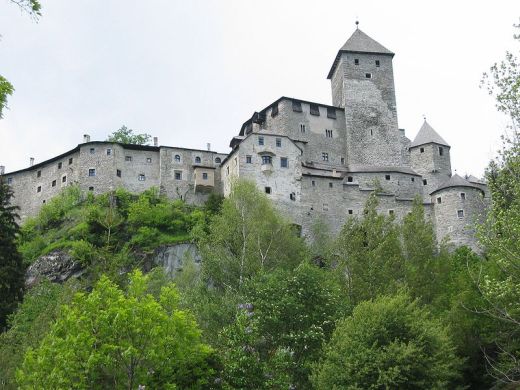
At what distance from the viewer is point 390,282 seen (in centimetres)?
3397

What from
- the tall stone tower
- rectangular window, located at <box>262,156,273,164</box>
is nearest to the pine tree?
rectangular window, located at <box>262,156,273,164</box>

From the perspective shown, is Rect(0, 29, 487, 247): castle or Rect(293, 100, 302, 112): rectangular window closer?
Rect(0, 29, 487, 247): castle

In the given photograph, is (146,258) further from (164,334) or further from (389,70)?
(389,70)

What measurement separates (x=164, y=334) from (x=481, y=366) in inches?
708

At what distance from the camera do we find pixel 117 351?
2231cm

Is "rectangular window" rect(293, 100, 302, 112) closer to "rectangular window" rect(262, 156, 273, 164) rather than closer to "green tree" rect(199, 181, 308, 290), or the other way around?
"rectangular window" rect(262, 156, 273, 164)

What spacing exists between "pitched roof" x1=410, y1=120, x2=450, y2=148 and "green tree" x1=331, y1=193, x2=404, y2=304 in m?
35.2

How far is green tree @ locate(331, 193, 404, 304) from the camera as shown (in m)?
34.0

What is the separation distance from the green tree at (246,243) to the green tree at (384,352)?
12373 millimetres

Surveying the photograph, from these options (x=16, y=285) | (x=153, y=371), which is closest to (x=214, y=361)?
(x=153, y=371)

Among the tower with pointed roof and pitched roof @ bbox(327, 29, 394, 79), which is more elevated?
pitched roof @ bbox(327, 29, 394, 79)

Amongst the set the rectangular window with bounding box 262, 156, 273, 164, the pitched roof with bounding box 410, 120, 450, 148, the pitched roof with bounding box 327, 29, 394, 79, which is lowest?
the rectangular window with bounding box 262, 156, 273, 164

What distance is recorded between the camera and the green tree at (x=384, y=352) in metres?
24.0

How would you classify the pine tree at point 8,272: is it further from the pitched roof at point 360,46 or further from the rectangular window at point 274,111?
the pitched roof at point 360,46
